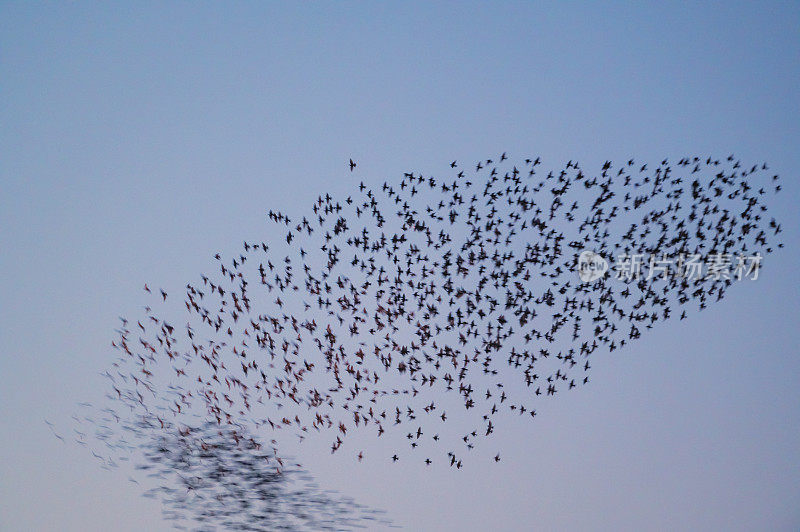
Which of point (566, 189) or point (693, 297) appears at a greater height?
point (566, 189)

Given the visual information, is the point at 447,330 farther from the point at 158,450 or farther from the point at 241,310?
the point at 158,450

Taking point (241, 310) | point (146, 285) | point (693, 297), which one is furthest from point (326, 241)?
point (693, 297)

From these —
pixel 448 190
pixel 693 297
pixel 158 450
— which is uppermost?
pixel 448 190

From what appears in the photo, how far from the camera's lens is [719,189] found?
1922cm

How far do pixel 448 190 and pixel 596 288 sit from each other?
4.50 m

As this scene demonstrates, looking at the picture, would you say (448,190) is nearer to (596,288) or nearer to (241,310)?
(596,288)

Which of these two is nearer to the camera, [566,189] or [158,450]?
[158,450]

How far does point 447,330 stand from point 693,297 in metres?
6.11

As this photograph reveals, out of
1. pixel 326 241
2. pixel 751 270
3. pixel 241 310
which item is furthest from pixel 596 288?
pixel 241 310

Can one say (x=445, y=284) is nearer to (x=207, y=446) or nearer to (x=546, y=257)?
(x=546, y=257)

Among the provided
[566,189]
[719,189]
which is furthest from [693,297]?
[566,189]

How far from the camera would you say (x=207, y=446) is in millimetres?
18438

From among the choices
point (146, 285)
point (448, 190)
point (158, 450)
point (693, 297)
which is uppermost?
point (448, 190)

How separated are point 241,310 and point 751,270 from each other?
1260cm
